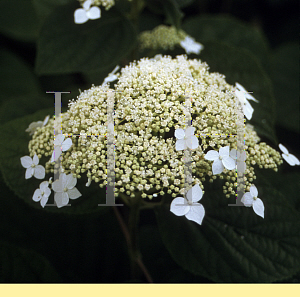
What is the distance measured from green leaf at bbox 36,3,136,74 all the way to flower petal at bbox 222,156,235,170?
1.62ft

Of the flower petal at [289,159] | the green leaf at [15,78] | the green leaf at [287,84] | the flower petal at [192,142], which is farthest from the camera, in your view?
the green leaf at [15,78]

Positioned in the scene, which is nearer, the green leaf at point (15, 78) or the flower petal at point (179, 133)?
the flower petal at point (179, 133)

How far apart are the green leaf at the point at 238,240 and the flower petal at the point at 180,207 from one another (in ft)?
0.62

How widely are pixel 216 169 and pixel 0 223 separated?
659 mm

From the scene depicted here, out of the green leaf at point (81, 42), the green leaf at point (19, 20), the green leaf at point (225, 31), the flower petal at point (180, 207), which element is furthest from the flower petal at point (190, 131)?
the green leaf at point (19, 20)

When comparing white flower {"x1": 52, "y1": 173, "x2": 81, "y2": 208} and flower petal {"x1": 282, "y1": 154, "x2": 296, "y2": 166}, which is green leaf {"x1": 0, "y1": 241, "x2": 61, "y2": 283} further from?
flower petal {"x1": 282, "y1": 154, "x2": 296, "y2": 166}

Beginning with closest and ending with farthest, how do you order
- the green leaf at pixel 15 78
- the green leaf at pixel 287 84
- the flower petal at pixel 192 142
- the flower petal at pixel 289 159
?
the flower petal at pixel 192 142
the flower petal at pixel 289 159
the green leaf at pixel 287 84
the green leaf at pixel 15 78

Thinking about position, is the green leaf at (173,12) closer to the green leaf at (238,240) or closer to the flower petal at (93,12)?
the flower petal at (93,12)

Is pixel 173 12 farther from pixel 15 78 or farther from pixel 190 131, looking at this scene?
pixel 15 78

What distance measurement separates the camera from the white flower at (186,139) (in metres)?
0.47

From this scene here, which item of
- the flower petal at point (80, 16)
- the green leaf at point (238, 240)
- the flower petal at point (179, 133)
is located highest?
the flower petal at point (80, 16)

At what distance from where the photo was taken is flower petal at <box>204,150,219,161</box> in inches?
18.7

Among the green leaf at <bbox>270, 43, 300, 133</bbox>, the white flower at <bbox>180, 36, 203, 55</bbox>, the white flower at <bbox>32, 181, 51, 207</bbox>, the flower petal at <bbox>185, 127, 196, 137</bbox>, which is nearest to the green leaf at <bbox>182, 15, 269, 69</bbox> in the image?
the green leaf at <bbox>270, 43, 300, 133</bbox>

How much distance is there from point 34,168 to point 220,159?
35cm
